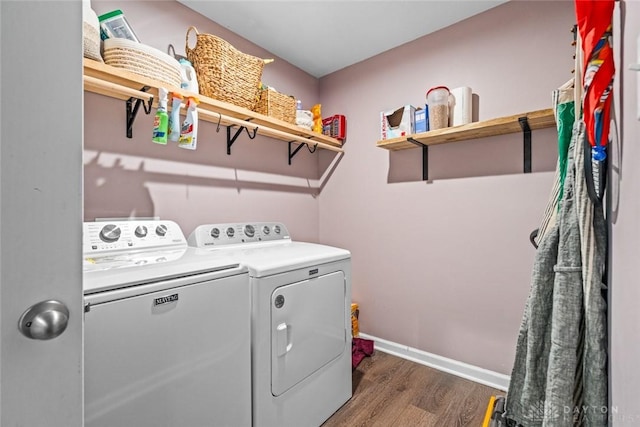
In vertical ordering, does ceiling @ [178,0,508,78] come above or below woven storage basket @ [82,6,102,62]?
above

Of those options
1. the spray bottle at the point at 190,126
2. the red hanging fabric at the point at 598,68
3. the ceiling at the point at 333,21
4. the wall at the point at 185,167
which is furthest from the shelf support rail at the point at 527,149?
the spray bottle at the point at 190,126

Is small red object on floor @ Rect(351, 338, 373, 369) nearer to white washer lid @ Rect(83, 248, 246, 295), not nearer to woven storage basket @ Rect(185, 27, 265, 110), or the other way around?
white washer lid @ Rect(83, 248, 246, 295)

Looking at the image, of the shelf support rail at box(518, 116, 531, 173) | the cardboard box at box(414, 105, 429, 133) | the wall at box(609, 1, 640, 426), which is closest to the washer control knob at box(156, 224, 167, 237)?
the cardboard box at box(414, 105, 429, 133)

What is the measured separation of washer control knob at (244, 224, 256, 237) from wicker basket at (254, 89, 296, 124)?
2.56 ft

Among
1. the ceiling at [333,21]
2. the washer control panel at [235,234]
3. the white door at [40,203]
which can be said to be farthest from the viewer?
the ceiling at [333,21]

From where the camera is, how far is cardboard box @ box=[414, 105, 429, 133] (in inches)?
83.5

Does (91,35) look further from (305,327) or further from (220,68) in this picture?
(305,327)

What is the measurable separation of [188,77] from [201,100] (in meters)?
0.17

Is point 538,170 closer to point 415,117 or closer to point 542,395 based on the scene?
point 415,117

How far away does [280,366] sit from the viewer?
1.47 meters

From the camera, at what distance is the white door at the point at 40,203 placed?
17.1 inches

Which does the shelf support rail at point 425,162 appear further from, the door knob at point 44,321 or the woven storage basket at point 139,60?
the door knob at point 44,321

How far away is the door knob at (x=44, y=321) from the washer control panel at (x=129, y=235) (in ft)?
3.57

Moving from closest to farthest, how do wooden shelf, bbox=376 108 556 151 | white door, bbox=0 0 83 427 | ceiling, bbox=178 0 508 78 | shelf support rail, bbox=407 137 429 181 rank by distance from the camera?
white door, bbox=0 0 83 427
wooden shelf, bbox=376 108 556 151
ceiling, bbox=178 0 508 78
shelf support rail, bbox=407 137 429 181
